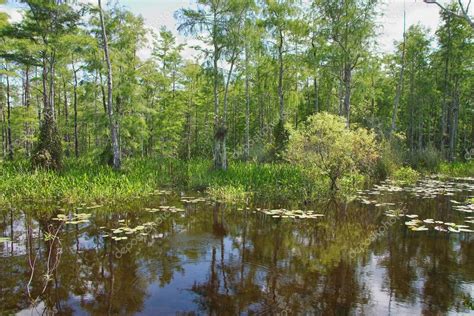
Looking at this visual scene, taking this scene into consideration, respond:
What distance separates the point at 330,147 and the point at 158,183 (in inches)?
295

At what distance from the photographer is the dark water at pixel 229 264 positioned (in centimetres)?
497

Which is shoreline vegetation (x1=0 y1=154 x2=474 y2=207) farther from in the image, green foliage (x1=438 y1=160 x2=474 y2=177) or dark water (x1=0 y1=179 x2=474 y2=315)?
green foliage (x1=438 y1=160 x2=474 y2=177)

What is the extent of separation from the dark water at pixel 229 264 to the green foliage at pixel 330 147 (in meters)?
2.88

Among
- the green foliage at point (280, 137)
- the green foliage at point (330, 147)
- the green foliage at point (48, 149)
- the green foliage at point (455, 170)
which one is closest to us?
the green foliage at point (330, 147)

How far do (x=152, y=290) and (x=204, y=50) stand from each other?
12.5 m

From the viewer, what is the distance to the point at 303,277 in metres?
5.94

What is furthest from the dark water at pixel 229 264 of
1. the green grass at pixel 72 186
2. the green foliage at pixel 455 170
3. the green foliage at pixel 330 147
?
the green foliage at pixel 455 170

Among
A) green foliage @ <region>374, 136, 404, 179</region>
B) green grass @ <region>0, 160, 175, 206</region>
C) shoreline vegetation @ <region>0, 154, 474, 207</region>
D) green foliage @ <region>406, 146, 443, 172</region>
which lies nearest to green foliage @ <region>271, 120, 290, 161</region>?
shoreline vegetation @ <region>0, 154, 474, 207</region>

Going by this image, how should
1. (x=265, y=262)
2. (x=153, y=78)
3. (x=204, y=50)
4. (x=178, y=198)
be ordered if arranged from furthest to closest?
1. (x=153, y=78)
2. (x=204, y=50)
3. (x=178, y=198)
4. (x=265, y=262)

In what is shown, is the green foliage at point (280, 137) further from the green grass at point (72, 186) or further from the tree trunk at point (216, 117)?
the green grass at point (72, 186)

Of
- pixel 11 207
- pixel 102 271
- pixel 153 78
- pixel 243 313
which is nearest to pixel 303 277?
pixel 243 313

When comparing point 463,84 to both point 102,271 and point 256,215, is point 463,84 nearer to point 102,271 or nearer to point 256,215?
point 256,215

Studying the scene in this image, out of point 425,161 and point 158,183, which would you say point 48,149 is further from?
point 425,161

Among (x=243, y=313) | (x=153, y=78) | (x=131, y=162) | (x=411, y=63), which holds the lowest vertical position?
(x=243, y=313)
